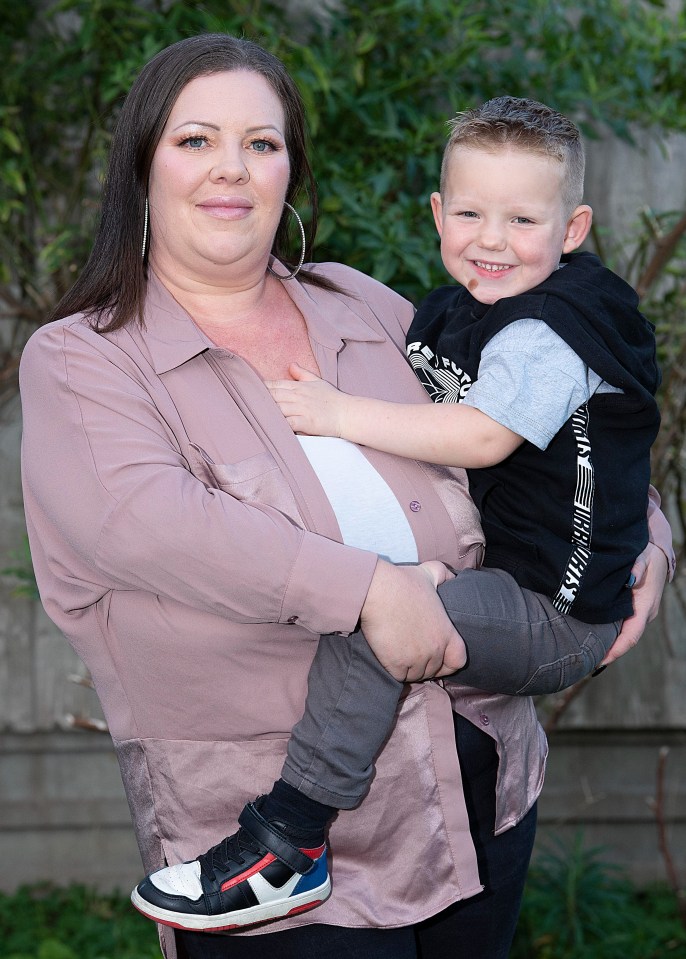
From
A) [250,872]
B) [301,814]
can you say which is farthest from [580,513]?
[250,872]

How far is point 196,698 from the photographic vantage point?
6.02 feet

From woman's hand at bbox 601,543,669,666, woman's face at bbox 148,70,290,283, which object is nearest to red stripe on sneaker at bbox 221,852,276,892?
woman's hand at bbox 601,543,669,666

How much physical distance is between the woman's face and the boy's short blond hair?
13.9 inches

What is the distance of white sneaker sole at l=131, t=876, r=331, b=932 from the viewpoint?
1.76m

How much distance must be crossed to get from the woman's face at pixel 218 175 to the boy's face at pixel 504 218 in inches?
13.3

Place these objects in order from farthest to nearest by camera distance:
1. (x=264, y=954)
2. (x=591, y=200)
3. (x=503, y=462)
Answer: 1. (x=591, y=200)
2. (x=503, y=462)
3. (x=264, y=954)

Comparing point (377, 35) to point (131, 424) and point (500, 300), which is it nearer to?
point (500, 300)

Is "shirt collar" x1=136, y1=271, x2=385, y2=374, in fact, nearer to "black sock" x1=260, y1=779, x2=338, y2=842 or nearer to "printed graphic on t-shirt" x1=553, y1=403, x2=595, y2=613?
"printed graphic on t-shirt" x1=553, y1=403, x2=595, y2=613

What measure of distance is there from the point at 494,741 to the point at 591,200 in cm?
245

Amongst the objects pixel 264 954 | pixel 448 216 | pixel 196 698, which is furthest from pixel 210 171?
pixel 264 954

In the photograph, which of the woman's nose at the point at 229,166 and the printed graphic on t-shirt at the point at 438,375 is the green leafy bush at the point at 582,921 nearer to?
the printed graphic on t-shirt at the point at 438,375

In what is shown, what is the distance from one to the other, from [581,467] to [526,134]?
605 mm

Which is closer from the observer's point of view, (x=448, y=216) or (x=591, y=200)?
(x=448, y=216)

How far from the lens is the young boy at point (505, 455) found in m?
1.76
